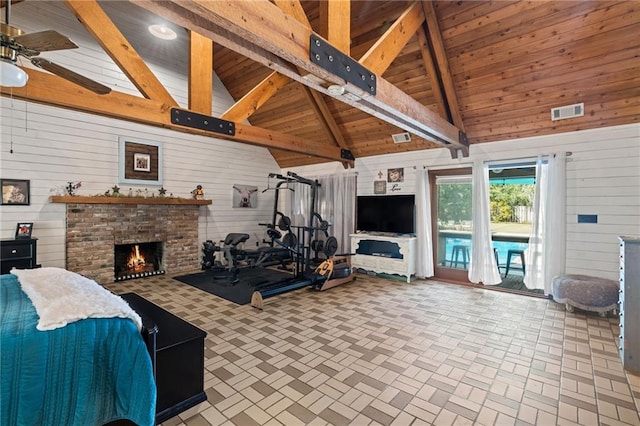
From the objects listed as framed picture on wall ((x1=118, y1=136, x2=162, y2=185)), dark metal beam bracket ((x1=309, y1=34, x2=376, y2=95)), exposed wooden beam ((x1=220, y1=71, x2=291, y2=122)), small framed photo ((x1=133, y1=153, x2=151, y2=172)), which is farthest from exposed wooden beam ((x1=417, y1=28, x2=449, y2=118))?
small framed photo ((x1=133, y1=153, x2=151, y2=172))

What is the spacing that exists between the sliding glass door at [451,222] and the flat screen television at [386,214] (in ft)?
1.53

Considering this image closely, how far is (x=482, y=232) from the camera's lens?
501 cm

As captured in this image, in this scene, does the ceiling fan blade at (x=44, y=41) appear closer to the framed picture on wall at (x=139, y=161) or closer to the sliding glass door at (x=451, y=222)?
the framed picture on wall at (x=139, y=161)

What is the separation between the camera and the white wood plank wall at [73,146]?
14.6 ft

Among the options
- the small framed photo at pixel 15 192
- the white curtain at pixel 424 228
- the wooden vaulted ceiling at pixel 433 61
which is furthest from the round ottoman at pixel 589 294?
the small framed photo at pixel 15 192

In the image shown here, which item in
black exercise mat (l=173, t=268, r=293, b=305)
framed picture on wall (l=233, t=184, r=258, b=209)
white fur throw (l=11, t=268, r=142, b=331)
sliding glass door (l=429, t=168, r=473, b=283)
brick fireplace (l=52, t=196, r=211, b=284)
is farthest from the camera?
framed picture on wall (l=233, t=184, r=258, b=209)

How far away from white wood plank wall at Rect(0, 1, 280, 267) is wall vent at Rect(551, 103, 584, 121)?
6453 mm

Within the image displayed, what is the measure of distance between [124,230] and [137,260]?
823 millimetres

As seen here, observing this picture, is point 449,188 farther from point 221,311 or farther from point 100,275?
point 100,275

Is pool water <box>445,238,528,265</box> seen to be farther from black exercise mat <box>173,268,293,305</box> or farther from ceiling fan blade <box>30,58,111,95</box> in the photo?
ceiling fan blade <box>30,58,111,95</box>

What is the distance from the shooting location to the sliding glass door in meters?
5.55

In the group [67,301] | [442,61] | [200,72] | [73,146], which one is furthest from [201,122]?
[442,61]

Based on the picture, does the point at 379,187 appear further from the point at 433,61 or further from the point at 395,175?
the point at 433,61

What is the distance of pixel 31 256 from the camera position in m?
4.19
